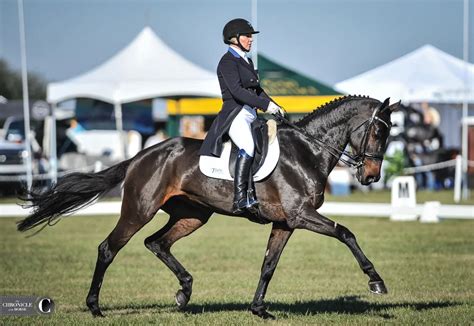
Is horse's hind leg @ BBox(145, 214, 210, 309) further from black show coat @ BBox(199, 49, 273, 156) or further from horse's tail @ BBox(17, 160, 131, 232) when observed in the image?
black show coat @ BBox(199, 49, 273, 156)

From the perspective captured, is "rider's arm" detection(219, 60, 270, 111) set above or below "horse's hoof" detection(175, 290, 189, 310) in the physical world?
above

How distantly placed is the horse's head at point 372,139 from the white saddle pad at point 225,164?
34.1 inches

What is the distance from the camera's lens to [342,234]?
26.6 feet

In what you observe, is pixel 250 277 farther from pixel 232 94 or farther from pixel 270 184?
pixel 232 94

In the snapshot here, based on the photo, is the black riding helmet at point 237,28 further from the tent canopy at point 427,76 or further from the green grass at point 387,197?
the tent canopy at point 427,76

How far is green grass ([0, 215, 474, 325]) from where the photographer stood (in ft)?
28.3

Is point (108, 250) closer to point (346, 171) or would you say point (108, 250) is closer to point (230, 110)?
point (230, 110)

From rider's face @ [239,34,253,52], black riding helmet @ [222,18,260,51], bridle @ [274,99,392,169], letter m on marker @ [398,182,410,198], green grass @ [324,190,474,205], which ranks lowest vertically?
green grass @ [324,190,474,205]

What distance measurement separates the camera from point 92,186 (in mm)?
9461

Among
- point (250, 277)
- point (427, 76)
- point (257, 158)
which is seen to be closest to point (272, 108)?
point (257, 158)

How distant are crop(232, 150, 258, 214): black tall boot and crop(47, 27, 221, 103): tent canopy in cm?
1787

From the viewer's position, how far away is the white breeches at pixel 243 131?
852 centimetres

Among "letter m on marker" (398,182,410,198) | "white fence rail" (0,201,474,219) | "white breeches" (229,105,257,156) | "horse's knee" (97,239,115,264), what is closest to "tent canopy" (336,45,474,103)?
"letter m on marker" (398,182,410,198)

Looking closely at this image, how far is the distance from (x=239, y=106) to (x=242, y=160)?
0.59 m
